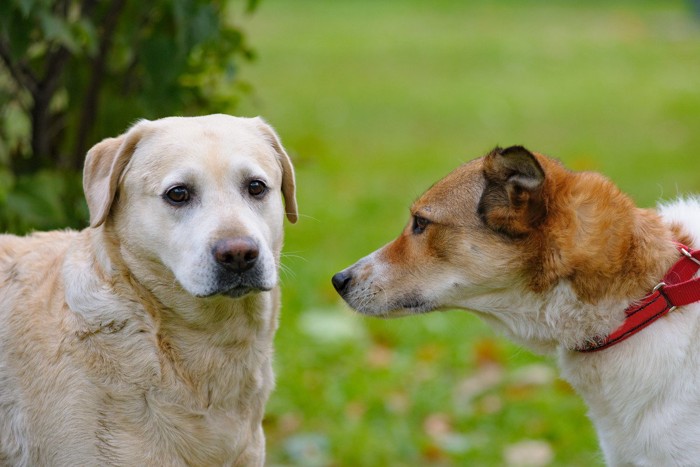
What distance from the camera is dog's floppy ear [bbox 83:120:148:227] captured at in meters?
3.75

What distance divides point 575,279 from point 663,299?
0.34 metres

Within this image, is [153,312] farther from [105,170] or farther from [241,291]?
[105,170]

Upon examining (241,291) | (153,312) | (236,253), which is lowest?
(153,312)

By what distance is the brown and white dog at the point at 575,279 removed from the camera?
3.78m

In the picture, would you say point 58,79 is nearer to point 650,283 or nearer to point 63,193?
point 63,193

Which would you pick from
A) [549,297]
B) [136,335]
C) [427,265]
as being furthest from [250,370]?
[549,297]

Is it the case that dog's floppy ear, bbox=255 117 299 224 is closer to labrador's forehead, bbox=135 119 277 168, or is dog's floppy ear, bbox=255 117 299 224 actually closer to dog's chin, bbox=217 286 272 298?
labrador's forehead, bbox=135 119 277 168

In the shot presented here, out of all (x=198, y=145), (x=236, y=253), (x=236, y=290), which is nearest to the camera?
(x=236, y=253)

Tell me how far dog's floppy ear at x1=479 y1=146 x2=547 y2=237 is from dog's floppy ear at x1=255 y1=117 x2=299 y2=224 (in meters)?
0.79

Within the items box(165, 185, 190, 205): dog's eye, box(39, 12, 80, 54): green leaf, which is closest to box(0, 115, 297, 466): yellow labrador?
box(165, 185, 190, 205): dog's eye

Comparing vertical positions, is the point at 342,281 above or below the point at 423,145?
above

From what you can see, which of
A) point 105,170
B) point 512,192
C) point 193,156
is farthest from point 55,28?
point 512,192

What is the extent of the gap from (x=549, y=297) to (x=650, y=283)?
1.29ft

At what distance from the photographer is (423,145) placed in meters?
12.3
